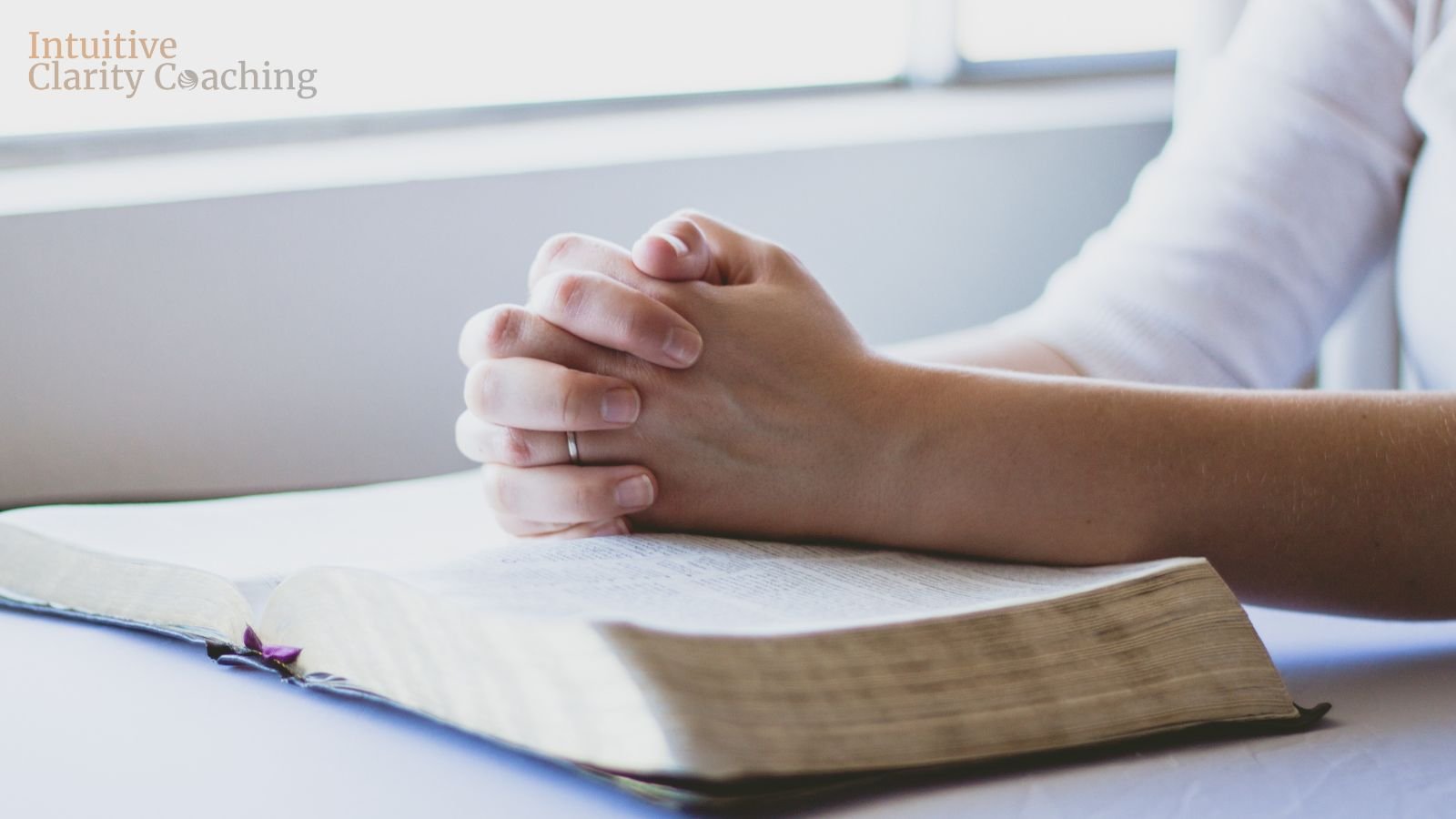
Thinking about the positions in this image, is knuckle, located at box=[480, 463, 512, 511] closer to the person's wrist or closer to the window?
the person's wrist

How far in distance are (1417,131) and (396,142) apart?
0.76 meters

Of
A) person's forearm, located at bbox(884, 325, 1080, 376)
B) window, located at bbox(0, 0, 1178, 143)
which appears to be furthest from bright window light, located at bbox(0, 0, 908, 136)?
person's forearm, located at bbox(884, 325, 1080, 376)

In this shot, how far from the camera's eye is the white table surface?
344 millimetres

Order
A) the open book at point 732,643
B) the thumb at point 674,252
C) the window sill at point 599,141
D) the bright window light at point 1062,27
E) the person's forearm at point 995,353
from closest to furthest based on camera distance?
the open book at point 732,643 → the thumb at point 674,252 → the person's forearm at point 995,353 → the window sill at point 599,141 → the bright window light at point 1062,27

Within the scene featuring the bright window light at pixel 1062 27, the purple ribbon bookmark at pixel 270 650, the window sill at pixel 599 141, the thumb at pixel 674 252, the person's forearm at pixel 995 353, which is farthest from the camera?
the bright window light at pixel 1062 27

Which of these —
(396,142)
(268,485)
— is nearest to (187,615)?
(268,485)

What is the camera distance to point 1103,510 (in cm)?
49

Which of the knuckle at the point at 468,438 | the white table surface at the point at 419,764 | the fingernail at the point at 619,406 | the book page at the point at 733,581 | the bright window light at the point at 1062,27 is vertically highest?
the bright window light at the point at 1062,27

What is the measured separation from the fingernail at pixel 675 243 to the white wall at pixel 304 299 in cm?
43

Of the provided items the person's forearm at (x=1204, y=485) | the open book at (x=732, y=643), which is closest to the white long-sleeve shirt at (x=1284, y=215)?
the person's forearm at (x=1204, y=485)

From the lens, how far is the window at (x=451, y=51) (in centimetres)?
94

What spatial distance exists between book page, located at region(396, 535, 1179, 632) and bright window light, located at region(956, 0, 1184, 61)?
100cm

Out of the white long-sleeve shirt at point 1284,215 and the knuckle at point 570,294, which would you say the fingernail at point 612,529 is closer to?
the knuckle at point 570,294

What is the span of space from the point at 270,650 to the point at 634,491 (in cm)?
15
